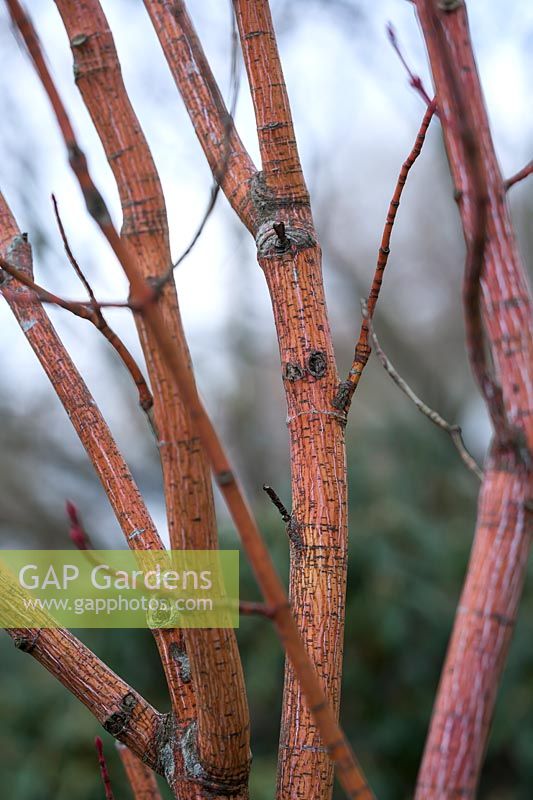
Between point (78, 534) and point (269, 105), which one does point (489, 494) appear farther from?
point (269, 105)

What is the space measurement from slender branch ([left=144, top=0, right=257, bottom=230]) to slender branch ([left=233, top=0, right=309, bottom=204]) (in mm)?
40

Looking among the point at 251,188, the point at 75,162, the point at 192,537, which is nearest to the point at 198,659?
the point at 192,537

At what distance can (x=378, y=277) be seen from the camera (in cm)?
89

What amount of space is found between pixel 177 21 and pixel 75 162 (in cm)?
56

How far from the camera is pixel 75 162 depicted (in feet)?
1.64

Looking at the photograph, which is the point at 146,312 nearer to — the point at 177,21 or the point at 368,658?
the point at 177,21

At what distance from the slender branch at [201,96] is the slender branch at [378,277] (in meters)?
0.18

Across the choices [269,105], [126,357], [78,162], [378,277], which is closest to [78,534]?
[126,357]

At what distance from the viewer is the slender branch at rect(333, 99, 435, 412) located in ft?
2.74

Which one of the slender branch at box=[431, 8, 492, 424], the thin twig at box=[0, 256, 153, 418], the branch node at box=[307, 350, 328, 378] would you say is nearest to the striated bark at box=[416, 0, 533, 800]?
the slender branch at box=[431, 8, 492, 424]

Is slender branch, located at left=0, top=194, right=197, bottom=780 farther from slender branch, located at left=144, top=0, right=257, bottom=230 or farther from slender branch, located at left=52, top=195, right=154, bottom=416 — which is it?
slender branch, located at left=144, top=0, right=257, bottom=230

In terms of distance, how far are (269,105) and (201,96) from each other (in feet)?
0.32

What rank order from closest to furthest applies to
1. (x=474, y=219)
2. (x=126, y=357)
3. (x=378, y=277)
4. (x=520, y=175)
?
1. (x=474, y=219)
2. (x=520, y=175)
3. (x=126, y=357)
4. (x=378, y=277)

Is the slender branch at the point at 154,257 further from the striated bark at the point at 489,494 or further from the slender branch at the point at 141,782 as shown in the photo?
the slender branch at the point at 141,782
